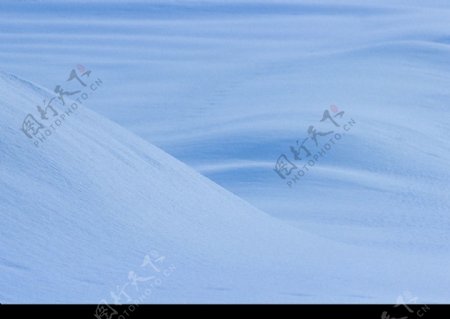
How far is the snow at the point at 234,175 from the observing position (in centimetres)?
235

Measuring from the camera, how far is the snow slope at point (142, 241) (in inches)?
87.8

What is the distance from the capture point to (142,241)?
8.16ft

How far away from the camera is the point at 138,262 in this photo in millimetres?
2348

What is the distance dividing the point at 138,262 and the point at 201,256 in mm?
207

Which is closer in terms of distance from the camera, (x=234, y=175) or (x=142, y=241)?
(x=142, y=241)

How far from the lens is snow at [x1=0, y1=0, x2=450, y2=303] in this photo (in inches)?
92.6

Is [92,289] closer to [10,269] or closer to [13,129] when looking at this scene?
[10,269]

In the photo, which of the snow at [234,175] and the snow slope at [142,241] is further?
the snow at [234,175]

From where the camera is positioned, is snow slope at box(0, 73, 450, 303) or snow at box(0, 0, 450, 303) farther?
snow at box(0, 0, 450, 303)

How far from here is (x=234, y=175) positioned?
4.10 m

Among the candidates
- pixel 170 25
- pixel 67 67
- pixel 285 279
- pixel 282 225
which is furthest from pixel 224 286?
pixel 170 25

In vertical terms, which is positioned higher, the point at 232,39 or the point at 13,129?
the point at 232,39

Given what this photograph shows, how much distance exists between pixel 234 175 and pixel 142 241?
164cm

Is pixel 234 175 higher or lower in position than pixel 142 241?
higher
